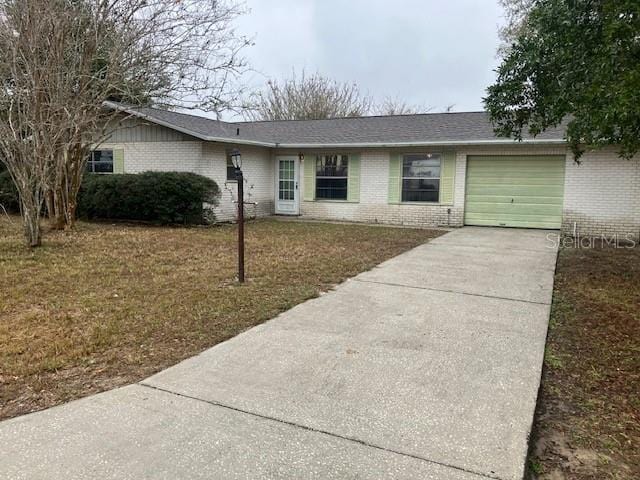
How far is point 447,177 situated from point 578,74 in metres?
8.20

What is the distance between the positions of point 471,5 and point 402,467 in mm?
15578

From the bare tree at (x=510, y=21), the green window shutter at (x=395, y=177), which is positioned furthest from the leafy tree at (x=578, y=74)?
the bare tree at (x=510, y=21)

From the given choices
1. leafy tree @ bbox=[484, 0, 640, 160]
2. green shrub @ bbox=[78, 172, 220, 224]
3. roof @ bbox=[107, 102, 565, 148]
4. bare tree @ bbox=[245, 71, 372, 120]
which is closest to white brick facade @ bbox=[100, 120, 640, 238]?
roof @ bbox=[107, 102, 565, 148]

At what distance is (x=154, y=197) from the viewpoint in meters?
12.8

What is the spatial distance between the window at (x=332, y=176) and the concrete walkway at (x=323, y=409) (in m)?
10.7

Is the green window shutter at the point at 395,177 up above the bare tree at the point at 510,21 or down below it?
below

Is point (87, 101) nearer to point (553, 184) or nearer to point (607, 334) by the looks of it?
point (607, 334)

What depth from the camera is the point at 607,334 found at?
469 cm

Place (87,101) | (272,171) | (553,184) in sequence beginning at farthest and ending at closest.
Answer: (272,171) → (553,184) → (87,101)

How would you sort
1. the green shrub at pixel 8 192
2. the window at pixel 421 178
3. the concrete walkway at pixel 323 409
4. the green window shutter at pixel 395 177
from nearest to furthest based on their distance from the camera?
the concrete walkway at pixel 323 409
the window at pixel 421 178
the green shrub at pixel 8 192
the green window shutter at pixel 395 177

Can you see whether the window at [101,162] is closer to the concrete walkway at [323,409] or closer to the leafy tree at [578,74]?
the leafy tree at [578,74]

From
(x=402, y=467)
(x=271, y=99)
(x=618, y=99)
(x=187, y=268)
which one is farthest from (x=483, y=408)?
(x=271, y=99)

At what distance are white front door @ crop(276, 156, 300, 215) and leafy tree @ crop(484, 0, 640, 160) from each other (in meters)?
9.23

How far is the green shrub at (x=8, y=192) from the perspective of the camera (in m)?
14.7
